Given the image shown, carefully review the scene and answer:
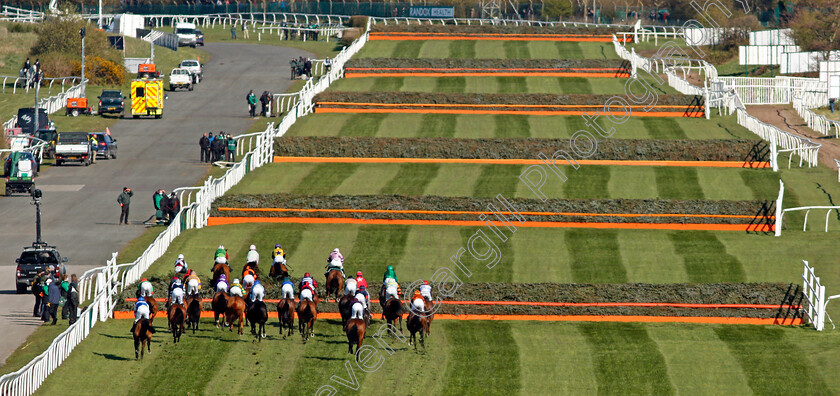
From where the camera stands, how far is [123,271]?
1171 inches

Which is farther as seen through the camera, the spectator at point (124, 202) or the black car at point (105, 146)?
the black car at point (105, 146)

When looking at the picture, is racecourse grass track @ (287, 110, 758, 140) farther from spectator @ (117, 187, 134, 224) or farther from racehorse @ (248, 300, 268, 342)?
racehorse @ (248, 300, 268, 342)

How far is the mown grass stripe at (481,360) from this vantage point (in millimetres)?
21031

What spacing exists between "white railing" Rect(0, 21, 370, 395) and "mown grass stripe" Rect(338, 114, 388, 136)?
2468 mm

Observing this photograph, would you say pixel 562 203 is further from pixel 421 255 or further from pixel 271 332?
pixel 271 332

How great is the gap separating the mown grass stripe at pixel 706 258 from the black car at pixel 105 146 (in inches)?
993

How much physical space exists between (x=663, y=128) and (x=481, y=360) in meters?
27.3

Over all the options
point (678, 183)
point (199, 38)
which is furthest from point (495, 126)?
point (199, 38)

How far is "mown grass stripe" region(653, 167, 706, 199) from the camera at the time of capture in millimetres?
37562

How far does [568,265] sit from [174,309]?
1137 centimetres

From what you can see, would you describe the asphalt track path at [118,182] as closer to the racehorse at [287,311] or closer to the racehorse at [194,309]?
the racehorse at [194,309]

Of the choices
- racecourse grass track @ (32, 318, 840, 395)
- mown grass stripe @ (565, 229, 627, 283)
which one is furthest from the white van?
racecourse grass track @ (32, 318, 840, 395)

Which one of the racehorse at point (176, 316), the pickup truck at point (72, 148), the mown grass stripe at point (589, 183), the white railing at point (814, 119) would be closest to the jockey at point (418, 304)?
the racehorse at point (176, 316)

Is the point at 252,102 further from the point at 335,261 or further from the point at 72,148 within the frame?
the point at 335,261
